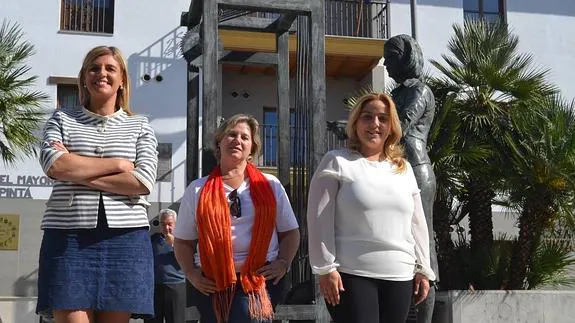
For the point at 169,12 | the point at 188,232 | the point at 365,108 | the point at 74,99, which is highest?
the point at 169,12

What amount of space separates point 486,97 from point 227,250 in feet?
28.6

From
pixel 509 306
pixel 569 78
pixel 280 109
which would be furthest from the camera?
pixel 569 78

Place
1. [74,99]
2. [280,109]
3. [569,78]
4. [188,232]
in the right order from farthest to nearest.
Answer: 1. [569,78]
2. [74,99]
3. [280,109]
4. [188,232]

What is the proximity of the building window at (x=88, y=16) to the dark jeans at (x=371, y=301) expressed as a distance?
1362cm

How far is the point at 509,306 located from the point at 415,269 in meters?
6.07

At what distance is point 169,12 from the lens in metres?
16.0

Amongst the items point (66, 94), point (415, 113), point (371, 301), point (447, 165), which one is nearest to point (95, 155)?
point (371, 301)

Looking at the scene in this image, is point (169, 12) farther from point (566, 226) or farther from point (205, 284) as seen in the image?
point (205, 284)

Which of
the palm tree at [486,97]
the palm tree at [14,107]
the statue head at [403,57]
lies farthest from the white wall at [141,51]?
the statue head at [403,57]

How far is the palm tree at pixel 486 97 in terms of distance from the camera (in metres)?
11.2

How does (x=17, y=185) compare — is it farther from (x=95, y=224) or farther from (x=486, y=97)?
(x=95, y=224)

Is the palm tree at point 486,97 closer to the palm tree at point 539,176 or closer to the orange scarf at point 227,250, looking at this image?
the palm tree at point 539,176

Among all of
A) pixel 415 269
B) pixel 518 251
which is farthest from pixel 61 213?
pixel 518 251

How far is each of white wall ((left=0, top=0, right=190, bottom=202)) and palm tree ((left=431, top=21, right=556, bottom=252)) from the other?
6.13m
